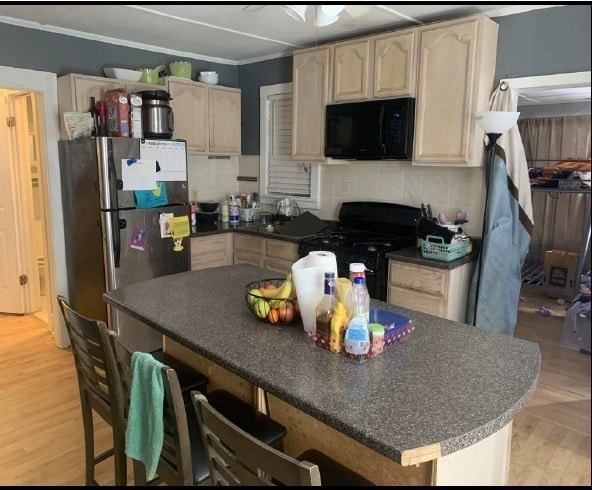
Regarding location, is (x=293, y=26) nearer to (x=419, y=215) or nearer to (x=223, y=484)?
(x=419, y=215)

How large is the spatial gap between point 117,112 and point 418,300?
7.87 ft

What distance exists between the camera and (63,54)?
11.3ft

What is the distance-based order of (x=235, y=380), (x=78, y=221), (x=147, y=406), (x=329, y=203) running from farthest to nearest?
(x=329, y=203) < (x=78, y=221) < (x=235, y=380) < (x=147, y=406)

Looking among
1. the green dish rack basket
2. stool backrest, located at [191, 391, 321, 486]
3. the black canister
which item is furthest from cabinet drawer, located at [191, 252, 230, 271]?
stool backrest, located at [191, 391, 321, 486]

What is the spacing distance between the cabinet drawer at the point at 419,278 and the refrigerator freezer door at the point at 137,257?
5.32ft

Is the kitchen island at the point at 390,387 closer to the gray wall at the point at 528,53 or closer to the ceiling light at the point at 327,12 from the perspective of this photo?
the gray wall at the point at 528,53

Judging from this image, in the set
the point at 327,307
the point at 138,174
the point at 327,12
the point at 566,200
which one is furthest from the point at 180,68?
the point at 566,200

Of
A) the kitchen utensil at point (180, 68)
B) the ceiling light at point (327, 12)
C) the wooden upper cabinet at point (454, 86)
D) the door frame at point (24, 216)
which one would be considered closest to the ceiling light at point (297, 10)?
the ceiling light at point (327, 12)

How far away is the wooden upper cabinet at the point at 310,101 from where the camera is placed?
141 inches

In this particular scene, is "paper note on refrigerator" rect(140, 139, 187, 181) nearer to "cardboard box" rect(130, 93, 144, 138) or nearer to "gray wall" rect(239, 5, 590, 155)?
"cardboard box" rect(130, 93, 144, 138)

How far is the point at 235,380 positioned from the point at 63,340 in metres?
2.46

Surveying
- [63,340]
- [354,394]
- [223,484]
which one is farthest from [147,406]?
[63,340]

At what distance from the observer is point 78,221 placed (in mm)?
3402

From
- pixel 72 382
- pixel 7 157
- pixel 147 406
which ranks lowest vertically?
pixel 72 382
